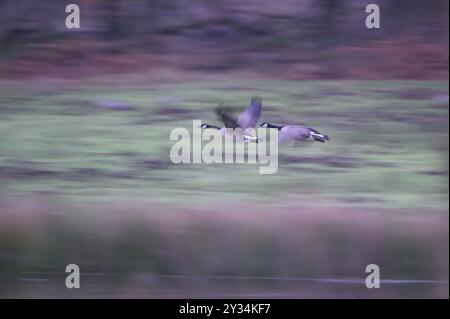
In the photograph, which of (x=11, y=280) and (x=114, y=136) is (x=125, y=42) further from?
(x=11, y=280)

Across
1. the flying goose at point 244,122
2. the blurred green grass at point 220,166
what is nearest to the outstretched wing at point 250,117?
the flying goose at point 244,122

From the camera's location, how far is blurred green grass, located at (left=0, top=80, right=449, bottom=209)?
8.20 m

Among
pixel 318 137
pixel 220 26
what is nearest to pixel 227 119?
pixel 318 137

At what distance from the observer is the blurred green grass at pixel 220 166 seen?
820cm

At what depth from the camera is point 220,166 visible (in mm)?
8805

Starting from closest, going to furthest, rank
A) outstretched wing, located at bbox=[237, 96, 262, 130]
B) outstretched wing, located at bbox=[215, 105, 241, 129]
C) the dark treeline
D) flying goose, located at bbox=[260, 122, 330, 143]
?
outstretched wing, located at bbox=[215, 105, 241, 129] → outstretched wing, located at bbox=[237, 96, 262, 130] → flying goose, located at bbox=[260, 122, 330, 143] → the dark treeline

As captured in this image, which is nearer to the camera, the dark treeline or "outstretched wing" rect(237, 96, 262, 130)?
"outstretched wing" rect(237, 96, 262, 130)

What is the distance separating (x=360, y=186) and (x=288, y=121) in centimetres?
189

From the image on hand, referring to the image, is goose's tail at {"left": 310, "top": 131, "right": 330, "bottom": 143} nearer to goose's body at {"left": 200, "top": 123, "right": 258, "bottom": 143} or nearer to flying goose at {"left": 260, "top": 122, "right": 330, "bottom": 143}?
flying goose at {"left": 260, "top": 122, "right": 330, "bottom": 143}

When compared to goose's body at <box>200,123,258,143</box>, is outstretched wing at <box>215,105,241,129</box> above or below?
above

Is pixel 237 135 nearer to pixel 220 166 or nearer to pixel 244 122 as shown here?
pixel 244 122

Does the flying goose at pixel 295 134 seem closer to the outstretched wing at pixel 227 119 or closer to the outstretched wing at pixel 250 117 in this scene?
the outstretched wing at pixel 250 117

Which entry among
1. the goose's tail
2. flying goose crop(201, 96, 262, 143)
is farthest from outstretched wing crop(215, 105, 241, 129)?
the goose's tail

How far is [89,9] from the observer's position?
12031 mm
